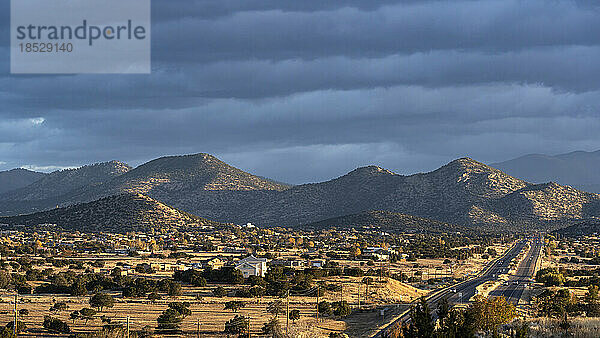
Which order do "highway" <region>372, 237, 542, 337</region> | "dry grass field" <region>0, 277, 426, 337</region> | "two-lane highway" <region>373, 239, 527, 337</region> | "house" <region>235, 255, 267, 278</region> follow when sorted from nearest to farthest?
"dry grass field" <region>0, 277, 426, 337</region> < "two-lane highway" <region>373, 239, 527, 337</region> < "highway" <region>372, 237, 542, 337</region> < "house" <region>235, 255, 267, 278</region>

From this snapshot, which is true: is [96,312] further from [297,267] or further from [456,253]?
[456,253]

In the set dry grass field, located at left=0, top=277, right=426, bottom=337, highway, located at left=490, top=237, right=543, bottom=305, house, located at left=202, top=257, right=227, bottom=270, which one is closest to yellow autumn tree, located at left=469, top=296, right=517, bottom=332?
dry grass field, located at left=0, top=277, right=426, bottom=337

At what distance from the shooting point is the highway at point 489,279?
247 ft

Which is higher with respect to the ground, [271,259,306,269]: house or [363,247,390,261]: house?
Result: [363,247,390,261]: house

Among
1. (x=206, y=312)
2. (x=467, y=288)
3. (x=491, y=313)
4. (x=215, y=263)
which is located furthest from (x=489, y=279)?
(x=206, y=312)

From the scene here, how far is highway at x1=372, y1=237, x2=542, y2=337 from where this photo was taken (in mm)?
75188

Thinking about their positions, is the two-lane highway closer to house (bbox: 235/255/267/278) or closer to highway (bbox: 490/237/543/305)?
highway (bbox: 490/237/543/305)

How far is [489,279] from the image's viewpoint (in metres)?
102

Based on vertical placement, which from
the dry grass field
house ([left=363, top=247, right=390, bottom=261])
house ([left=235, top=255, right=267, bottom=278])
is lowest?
the dry grass field

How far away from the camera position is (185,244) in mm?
159750

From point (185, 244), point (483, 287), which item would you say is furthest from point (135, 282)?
point (185, 244)

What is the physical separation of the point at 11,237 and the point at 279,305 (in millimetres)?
110807

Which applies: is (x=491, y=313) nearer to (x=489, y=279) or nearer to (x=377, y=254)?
(x=489, y=279)

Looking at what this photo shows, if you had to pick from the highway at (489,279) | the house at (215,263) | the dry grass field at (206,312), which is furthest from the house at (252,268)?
the highway at (489,279)
